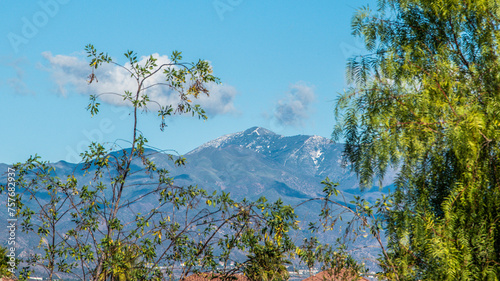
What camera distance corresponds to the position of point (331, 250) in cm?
715

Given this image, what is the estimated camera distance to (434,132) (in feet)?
23.0

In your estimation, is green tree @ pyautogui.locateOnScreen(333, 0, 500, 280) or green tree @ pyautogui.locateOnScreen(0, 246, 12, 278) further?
green tree @ pyautogui.locateOnScreen(0, 246, 12, 278)

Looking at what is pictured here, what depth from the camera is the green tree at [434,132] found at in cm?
615

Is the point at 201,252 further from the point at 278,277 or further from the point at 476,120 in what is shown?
the point at 476,120

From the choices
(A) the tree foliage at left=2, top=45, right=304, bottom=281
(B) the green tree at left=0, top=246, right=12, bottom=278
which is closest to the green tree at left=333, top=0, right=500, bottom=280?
(A) the tree foliage at left=2, top=45, right=304, bottom=281

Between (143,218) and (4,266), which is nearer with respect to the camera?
(143,218)

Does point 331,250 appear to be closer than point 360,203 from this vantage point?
No

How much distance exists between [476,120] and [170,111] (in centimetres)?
374

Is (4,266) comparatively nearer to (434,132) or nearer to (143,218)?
(143,218)

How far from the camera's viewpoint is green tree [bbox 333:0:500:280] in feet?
20.2

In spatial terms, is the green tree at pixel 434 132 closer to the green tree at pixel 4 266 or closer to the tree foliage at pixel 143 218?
the tree foliage at pixel 143 218

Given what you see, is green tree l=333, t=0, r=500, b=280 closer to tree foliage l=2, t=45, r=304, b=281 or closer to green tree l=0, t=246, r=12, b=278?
tree foliage l=2, t=45, r=304, b=281

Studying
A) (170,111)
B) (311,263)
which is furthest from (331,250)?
(170,111)

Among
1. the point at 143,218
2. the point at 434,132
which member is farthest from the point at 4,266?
the point at 434,132
